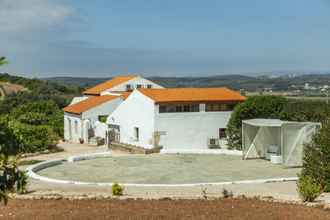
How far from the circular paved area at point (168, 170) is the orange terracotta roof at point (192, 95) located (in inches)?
263

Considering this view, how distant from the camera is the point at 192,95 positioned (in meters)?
40.7

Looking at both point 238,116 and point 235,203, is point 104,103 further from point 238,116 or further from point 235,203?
point 235,203

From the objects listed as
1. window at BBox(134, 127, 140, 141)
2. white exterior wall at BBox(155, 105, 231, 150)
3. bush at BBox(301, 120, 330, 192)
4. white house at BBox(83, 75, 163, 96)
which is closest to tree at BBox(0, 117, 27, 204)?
bush at BBox(301, 120, 330, 192)

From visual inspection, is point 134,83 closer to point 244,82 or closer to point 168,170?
point 168,170

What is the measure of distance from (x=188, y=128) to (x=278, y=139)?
8.39 metres

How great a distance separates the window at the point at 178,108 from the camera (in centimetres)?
3891

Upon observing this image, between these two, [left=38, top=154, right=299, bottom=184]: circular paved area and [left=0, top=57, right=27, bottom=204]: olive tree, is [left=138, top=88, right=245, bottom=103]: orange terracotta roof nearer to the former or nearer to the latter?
[left=38, top=154, right=299, bottom=184]: circular paved area

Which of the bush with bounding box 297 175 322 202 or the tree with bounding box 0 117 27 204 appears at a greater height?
the tree with bounding box 0 117 27 204

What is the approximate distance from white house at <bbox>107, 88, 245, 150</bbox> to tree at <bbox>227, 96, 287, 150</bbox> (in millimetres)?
1778

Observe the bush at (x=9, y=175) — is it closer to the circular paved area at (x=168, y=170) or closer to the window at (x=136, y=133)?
the circular paved area at (x=168, y=170)

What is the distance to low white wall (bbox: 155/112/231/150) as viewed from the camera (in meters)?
38.8

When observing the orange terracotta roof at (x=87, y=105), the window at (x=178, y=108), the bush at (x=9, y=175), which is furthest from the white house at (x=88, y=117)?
the bush at (x=9, y=175)

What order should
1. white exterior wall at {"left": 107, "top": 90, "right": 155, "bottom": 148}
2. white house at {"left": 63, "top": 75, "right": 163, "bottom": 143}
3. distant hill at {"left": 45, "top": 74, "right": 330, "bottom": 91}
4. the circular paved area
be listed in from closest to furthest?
the circular paved area, white exterior wall at {"left": 107, "top": 90, "right": 155, "bottom": 148}, white house at {"left": 63, "top": 75, "right": 163, "bottom": 143}, distant hill at {"left": 45, "top": 74, "right": 330, "bottom": 91}

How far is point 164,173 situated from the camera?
26031 mm
